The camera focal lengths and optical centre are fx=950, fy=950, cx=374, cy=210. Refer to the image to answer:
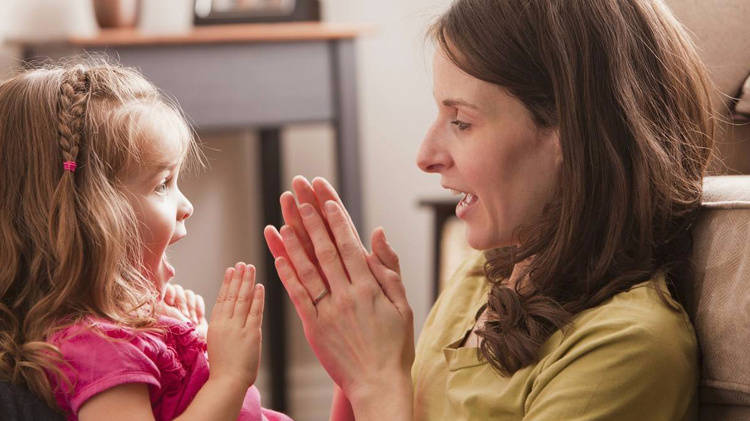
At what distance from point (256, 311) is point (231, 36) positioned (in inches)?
50.8

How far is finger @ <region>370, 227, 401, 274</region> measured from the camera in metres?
1.15

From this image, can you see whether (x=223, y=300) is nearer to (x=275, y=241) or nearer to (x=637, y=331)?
(x=275, y=241)

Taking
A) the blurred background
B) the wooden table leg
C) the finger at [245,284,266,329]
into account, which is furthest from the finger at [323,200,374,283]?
the wooden table leg

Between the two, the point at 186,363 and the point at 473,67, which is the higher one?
the point at 473,67

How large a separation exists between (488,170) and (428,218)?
2023 millimetres

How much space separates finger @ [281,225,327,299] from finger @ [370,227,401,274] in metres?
0.08

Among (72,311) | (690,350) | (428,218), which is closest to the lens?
(690,350)

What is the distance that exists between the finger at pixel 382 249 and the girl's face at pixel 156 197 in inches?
9.8

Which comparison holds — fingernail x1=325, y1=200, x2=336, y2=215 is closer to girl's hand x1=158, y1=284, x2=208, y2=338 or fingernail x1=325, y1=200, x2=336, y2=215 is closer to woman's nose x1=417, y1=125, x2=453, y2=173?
Answer: woman's nose x1=417, y1=125, x2=453, y2=173

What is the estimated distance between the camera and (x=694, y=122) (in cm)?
109

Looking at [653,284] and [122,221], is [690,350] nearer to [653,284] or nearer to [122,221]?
[653,284]

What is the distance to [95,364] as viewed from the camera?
1033 millimetres

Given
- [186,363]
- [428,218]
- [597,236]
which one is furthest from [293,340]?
[597,236]

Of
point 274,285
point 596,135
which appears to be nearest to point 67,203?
Answer: point 596,135
